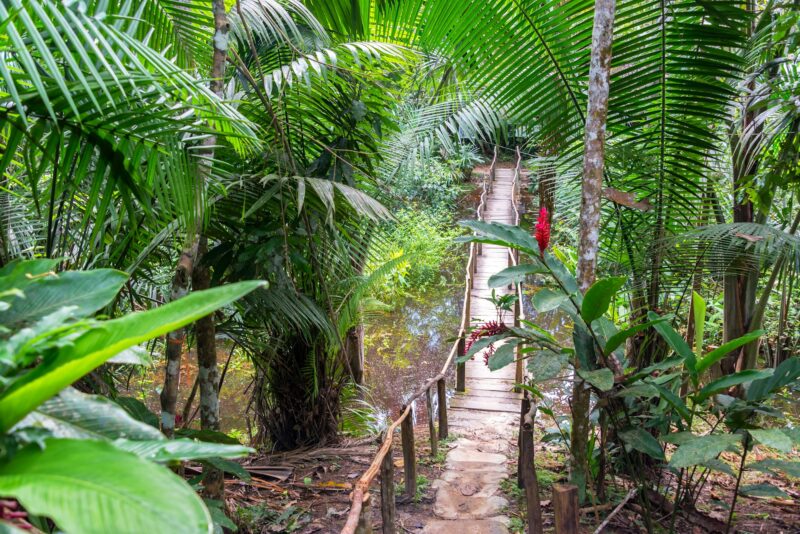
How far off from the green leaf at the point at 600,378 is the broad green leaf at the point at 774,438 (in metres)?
0.39

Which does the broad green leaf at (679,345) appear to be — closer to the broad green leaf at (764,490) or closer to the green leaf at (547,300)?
the green leaf at (547,300)

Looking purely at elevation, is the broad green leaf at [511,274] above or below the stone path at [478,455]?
above

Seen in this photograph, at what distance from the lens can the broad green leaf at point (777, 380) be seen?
1.92 meters

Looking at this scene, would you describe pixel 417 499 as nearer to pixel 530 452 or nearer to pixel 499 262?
pixel 530 452

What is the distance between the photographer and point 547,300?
191cm

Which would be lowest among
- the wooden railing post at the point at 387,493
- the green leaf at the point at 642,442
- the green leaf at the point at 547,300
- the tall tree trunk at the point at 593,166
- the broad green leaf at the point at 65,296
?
the wooden railing post at the point at 387,493

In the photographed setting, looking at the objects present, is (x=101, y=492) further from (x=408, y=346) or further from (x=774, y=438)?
(x=408, y=346)

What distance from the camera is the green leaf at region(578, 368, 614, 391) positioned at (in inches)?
72.0

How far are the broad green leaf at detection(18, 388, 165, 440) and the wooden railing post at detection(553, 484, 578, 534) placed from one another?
1.52 m

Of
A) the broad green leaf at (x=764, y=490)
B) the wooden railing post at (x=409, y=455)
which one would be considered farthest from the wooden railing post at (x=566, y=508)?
the wooden railing post at (x=409, y=455)

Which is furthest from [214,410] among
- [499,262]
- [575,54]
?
[499,262]

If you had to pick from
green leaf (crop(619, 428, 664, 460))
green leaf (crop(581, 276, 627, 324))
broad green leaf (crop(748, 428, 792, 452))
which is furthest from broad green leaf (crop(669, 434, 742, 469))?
green leaf (crop(581, 276, 627, 324))

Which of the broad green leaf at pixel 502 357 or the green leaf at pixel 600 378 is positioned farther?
the broad green leaf at pixel 502 357

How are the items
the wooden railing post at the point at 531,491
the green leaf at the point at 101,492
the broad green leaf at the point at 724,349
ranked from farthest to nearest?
the wooden railing post at the point at 531,491, the broad green leaf at the point at 724,349, the green leaf at the point at 101,492
